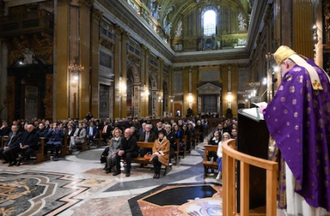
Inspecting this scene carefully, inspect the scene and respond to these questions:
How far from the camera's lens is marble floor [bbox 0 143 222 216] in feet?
12.4

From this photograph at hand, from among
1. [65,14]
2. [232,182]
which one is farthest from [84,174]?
[65,14]

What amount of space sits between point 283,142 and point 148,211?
8.93 ft

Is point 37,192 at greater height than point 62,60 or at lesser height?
lesser

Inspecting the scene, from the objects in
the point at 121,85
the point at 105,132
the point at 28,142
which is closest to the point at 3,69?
the point at 121,85

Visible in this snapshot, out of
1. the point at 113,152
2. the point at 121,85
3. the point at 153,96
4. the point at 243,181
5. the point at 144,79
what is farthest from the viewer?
the point at 153,96

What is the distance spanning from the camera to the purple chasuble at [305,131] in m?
1.60

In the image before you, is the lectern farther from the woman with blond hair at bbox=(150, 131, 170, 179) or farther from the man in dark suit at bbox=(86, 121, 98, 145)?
the man in dark suit at bbox=(86, 121, 98, 145)

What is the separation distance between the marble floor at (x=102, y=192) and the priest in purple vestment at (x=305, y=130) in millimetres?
2309

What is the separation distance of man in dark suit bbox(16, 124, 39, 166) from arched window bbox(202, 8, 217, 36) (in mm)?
26190

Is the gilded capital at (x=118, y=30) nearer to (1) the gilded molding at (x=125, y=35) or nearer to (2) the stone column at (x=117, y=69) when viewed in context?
(2) the stone column at (x=117, y=69)

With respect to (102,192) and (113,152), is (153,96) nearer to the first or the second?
(113,152)

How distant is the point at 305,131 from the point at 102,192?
4058mm

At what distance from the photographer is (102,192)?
464cm

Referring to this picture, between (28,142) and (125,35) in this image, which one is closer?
(28,142)
